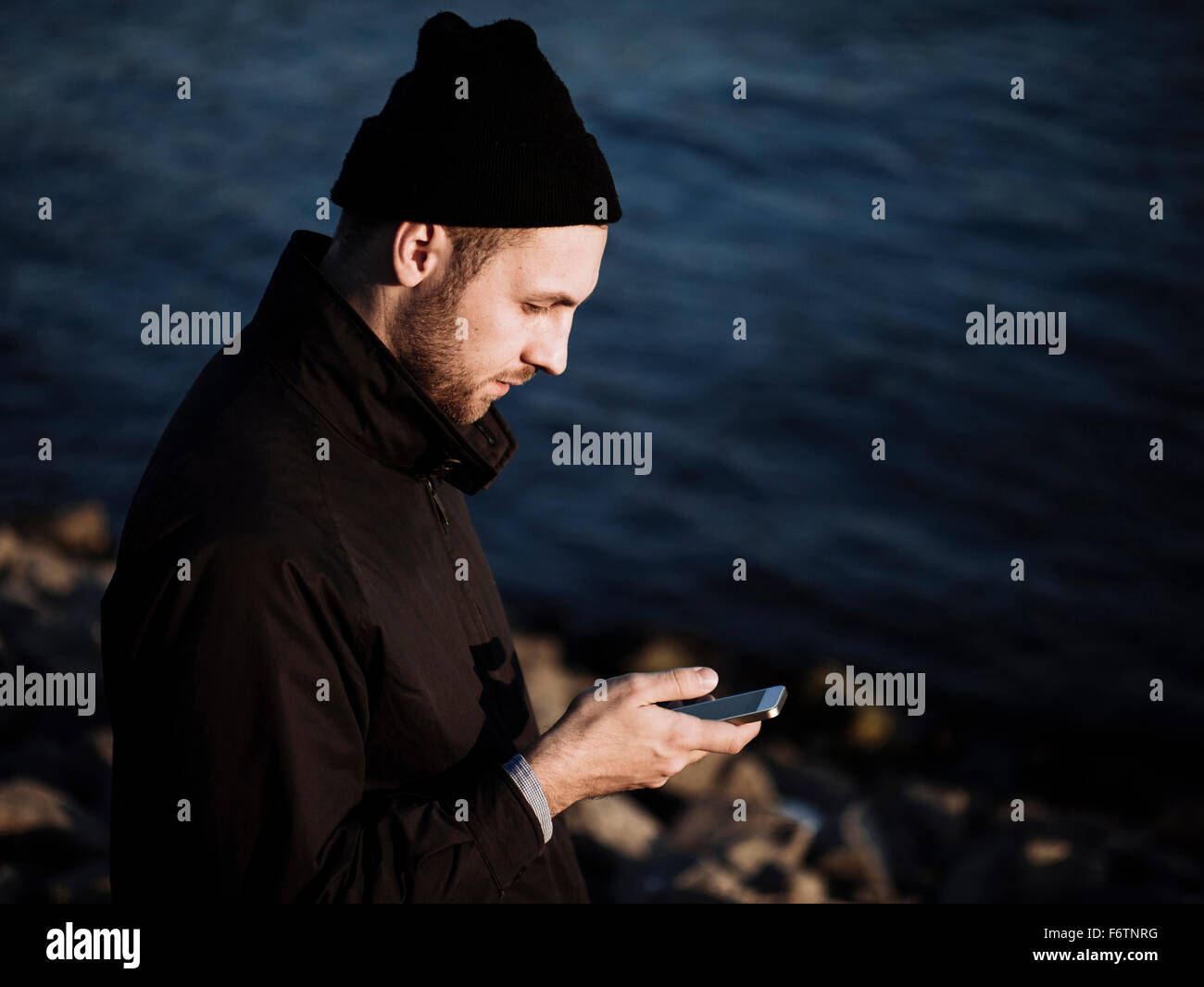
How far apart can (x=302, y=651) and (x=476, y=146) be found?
1.04 m

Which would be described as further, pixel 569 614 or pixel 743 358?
pixel 743 358

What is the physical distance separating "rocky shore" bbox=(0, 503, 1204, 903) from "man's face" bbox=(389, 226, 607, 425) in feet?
11.5

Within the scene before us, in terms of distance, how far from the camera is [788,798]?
709cm

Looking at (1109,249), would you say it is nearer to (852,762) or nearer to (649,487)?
(649,487)

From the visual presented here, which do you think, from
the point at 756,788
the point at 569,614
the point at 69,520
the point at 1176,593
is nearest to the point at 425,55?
the point at 756,788

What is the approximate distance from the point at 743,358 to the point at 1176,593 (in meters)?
4.64

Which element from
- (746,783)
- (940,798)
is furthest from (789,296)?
(746,783)

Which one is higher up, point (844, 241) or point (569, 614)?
point (844, 241)

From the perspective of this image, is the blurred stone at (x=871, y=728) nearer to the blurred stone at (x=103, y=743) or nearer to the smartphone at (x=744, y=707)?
the blurred stone at (x=103, y=743)

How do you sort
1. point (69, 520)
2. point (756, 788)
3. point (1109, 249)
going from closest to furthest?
point (756, 788)
point (69, 520)
point (1109, 249)

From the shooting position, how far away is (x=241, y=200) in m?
15.0

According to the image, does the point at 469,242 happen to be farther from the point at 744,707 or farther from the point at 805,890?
the point at 805,890

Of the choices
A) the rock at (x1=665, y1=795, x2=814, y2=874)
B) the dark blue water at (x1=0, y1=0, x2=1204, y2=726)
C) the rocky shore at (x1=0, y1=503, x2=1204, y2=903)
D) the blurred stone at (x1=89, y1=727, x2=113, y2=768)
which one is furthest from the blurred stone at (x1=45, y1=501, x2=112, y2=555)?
the rock at (x1=665, y1=795, x2=814, y2=874)

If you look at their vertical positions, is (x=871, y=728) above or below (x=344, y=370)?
below
